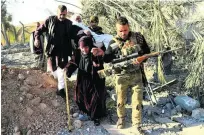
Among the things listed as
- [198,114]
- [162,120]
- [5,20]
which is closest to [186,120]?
[198,114]

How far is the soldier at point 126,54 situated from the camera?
4.56m

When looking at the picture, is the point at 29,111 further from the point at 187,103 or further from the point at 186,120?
the point at 187,103

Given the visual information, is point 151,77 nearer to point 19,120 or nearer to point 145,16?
point 145,16

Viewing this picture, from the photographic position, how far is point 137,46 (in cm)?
459

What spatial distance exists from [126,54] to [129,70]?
23 centimetres

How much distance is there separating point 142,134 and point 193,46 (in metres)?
1.98

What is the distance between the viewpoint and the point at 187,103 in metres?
5.63

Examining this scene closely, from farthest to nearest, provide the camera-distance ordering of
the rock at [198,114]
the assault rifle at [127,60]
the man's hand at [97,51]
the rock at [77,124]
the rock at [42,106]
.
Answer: the rock at [198,114] → the rock at [42,106] → the rock at [77,124] → the man's hand at [97,51] → the assault rifle at [127,60]

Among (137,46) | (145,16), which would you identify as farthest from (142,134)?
(145,16)

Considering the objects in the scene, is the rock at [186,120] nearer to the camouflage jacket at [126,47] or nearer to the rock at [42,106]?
the camouflage jacket at [126,47]

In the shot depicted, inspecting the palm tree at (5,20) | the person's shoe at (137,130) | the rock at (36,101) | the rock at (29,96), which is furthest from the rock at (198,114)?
the palm tree at (5,20)

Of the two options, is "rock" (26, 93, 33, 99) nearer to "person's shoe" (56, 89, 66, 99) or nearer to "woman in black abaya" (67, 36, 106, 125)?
"person's shoe" (56, 89, 66, 99)

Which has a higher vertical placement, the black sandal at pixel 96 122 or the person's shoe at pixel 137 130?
the black sandal at pixel 96 122

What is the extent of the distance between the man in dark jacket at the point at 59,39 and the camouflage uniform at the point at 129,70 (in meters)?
0.82
